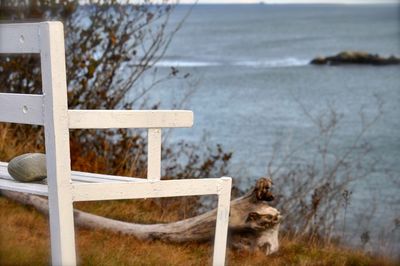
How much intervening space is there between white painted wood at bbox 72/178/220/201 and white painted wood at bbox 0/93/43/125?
309 mm

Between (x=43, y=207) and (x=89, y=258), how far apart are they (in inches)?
55.7

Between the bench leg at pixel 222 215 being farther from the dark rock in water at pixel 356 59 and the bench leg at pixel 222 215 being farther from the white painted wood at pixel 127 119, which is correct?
the dark rock in water at pixel 356 59

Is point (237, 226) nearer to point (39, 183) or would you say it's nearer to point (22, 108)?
point (39, 183)

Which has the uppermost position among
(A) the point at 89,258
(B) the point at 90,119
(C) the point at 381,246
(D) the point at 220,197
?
(B) the point at 90,119

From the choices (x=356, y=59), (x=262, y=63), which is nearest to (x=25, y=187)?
(x=356, y=59)

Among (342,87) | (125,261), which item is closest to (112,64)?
(125,261)

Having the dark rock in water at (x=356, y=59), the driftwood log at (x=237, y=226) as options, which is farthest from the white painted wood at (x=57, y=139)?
the dark rock in water at (x=356, y=59)

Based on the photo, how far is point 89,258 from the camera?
405 cm

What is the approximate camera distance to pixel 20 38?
324cm

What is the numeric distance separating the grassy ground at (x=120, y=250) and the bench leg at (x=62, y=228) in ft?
2.11

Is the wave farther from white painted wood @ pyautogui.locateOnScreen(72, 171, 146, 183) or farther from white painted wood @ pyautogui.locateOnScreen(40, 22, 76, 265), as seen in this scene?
white painted wood @ pyautogui.locateOnScreen(40, 22, 76, 265)

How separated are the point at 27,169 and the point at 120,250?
988mm

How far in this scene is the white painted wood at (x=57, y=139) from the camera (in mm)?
3125

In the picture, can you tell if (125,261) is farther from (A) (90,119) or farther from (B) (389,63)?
(B) (389,63)
